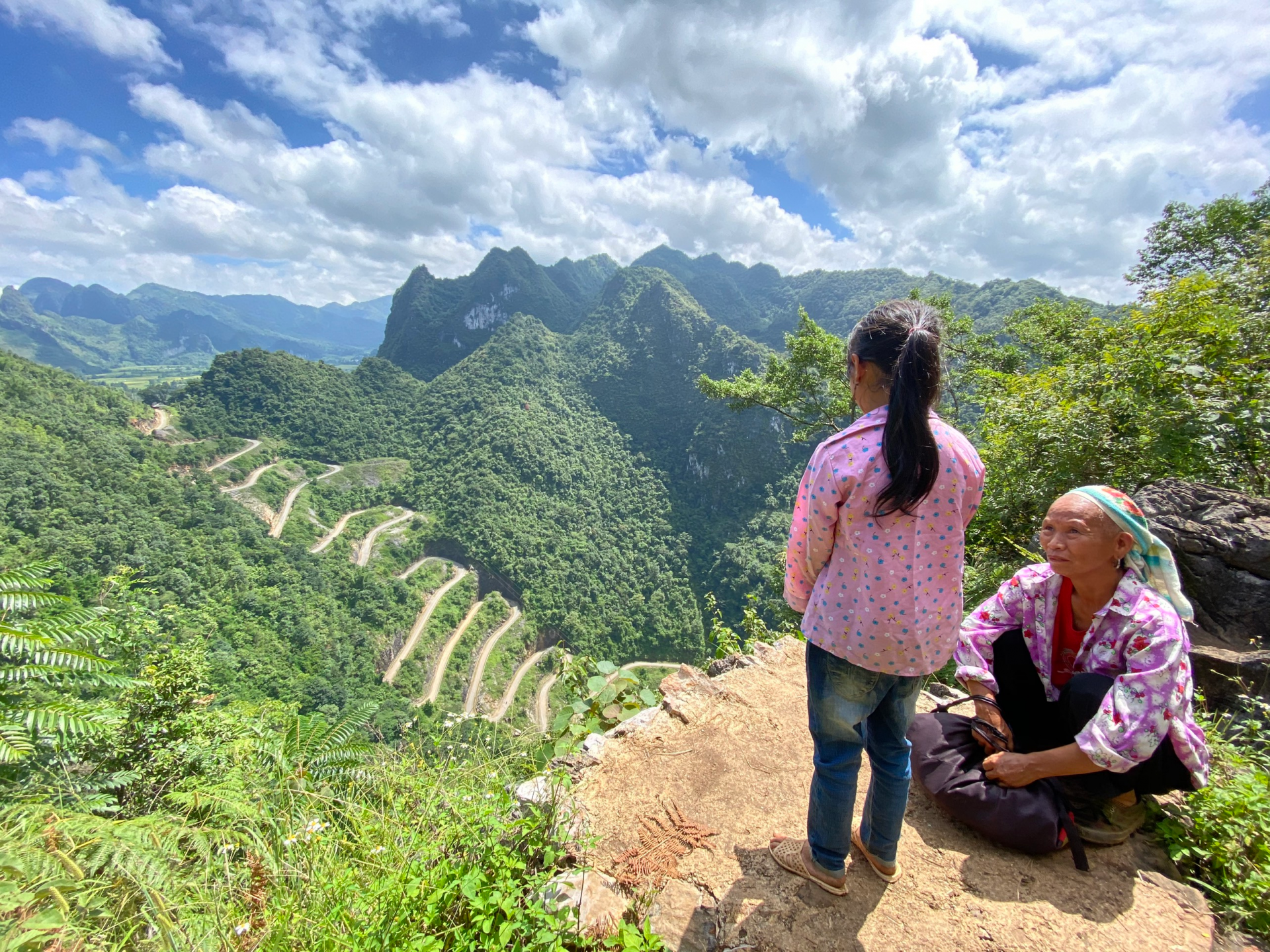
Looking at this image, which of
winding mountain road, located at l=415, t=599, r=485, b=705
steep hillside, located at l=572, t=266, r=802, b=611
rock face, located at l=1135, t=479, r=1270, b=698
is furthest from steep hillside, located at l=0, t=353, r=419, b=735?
steep hillside, located at l=572, t=266, r=802, b=611

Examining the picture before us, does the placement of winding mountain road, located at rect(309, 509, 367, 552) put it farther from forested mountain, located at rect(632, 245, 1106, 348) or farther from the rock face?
forested mountain, located at rect(632, 245, 1106, 348)

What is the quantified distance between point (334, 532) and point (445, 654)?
53.7ft

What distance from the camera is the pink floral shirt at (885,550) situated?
1429mm

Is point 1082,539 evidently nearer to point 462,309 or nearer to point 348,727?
point 348,727

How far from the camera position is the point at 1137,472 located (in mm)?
3746

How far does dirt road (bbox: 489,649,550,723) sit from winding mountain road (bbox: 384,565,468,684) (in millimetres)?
6666

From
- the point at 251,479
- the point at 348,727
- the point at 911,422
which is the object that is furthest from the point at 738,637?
the point at 251,479

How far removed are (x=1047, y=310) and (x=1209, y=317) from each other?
32.5 ft

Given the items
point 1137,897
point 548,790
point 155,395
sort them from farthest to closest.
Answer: point 155,395
point 548,790
point 1137,897

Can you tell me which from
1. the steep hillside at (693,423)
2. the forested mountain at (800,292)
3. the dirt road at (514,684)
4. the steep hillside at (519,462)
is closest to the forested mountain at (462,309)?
the steep hillside at (519,462)

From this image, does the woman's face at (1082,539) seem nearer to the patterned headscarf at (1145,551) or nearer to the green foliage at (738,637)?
the patterned headscarf at (1145,551)

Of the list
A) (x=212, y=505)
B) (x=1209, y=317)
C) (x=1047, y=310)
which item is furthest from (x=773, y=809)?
(x=212, y=505)

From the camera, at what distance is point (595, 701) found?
348 cm

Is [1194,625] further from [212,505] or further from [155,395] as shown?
[155,395]
